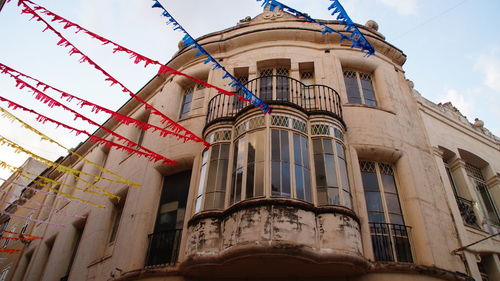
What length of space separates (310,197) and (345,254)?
1.50 metres

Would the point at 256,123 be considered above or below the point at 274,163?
above

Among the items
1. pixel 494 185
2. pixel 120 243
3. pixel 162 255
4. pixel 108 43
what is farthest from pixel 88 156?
pixel 494 185

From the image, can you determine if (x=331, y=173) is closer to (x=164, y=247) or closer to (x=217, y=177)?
Result: (x=217, y=177)

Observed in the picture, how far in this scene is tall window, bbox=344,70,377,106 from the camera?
11.6m

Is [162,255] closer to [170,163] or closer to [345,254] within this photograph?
[170,163]

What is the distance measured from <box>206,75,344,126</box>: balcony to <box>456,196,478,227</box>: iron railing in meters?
4.59

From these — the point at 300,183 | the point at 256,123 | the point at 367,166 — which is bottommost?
the point at 300,183

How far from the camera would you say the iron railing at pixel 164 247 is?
9.35m

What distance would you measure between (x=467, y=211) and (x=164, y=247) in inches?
357

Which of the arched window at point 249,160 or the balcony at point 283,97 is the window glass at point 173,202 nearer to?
the balcony at point 283,97

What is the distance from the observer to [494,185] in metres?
12.6

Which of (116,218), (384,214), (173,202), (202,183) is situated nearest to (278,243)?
(202,183)

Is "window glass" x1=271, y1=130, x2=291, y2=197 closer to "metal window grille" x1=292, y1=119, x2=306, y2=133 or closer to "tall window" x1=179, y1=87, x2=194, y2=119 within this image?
"metal window grille" x1=292, y1=119, x2=306, y2=133

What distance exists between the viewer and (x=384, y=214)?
29.6 feet
